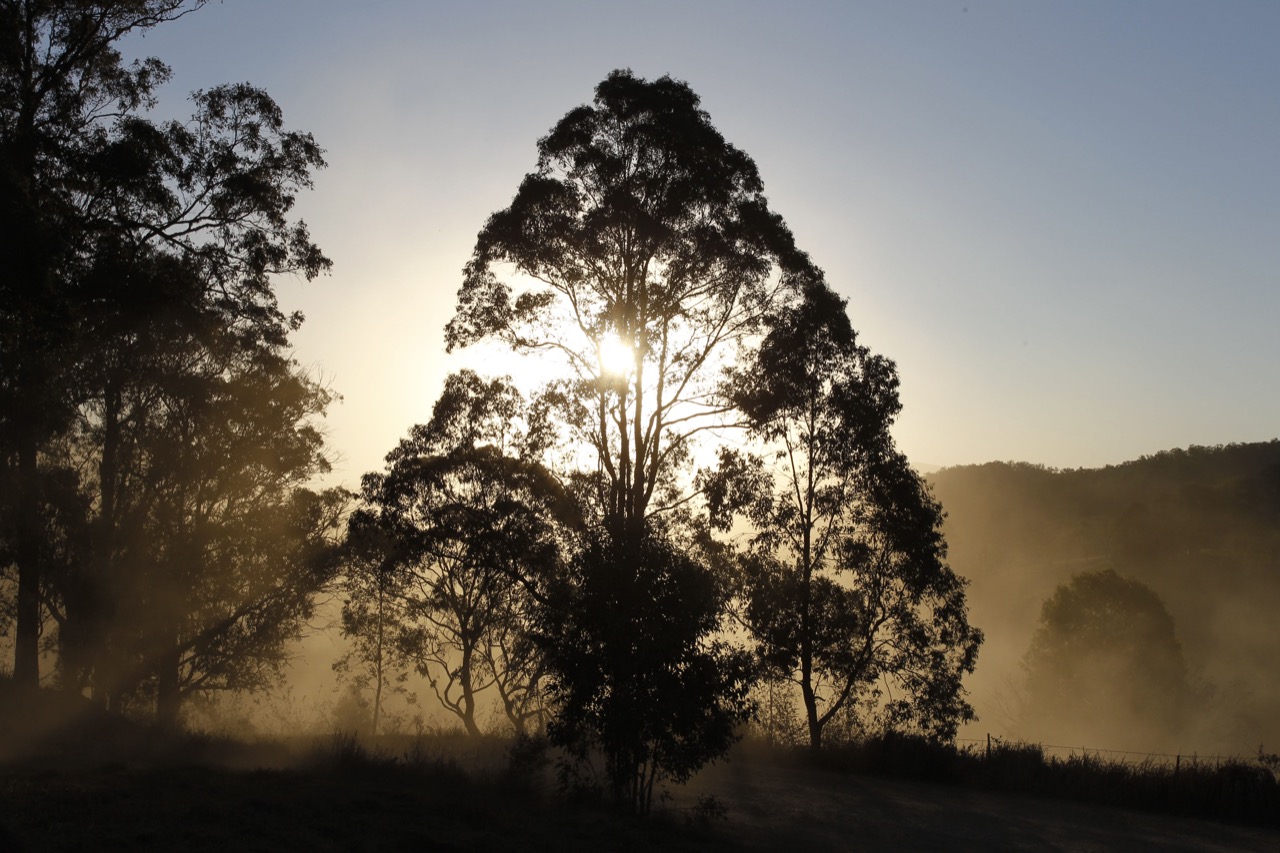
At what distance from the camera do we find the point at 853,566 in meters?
26.3

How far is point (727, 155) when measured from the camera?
73.3 feet

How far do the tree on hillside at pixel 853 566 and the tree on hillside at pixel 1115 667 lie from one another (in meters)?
33.1

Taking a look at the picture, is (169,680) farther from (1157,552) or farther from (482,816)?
(1157,552)

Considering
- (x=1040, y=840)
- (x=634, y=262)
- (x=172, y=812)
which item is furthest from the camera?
(x=634, y=262)

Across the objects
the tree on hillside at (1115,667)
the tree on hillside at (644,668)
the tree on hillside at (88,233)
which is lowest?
the tree on hillside at (1115,667)

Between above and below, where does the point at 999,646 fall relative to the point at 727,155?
below

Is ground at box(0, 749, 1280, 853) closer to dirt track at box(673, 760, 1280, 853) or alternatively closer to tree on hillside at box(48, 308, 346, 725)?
dirt track at box(673, 760, 1280, 853)

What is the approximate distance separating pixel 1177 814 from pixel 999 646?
287ft

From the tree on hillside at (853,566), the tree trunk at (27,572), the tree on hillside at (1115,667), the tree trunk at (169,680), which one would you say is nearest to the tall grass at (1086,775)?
the tree on hillside at (853,566)

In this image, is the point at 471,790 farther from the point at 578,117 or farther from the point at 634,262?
the point at 578,117

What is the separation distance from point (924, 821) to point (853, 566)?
1165 centimetres

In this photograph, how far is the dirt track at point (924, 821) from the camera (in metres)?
13.3

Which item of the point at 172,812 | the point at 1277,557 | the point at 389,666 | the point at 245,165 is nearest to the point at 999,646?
the point at 1277,557

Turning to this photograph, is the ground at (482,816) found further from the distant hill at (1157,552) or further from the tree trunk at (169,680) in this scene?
the distant hill at (1157,552)
